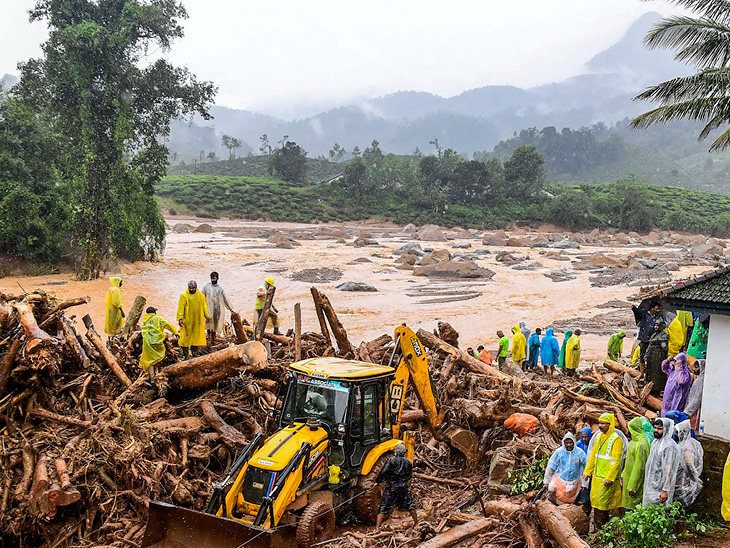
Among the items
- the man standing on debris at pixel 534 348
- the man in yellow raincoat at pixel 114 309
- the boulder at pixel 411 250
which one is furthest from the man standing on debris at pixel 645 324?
the boulder at pixel 411 250

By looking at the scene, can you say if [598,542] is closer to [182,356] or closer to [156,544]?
[156,544]

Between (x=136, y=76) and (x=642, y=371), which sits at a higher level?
(x=136, y=76)

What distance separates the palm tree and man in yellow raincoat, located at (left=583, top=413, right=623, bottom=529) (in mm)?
12531

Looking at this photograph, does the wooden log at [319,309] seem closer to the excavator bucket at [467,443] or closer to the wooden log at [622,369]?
the excavator bucket at [467,443]

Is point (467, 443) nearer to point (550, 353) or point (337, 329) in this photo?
point (337, 329)

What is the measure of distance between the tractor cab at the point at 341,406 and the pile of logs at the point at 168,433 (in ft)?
3.50

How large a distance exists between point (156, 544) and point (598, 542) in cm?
481

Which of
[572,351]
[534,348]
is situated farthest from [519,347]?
[572,351]

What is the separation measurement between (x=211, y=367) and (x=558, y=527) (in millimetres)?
6079

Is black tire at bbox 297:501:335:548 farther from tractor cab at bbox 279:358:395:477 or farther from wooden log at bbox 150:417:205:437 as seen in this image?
wooden log at bbox 150:417:205:437

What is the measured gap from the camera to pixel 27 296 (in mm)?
9867

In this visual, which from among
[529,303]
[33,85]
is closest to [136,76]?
[33,85]

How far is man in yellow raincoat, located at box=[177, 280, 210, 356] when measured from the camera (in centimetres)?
1109

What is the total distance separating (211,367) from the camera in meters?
10.2
